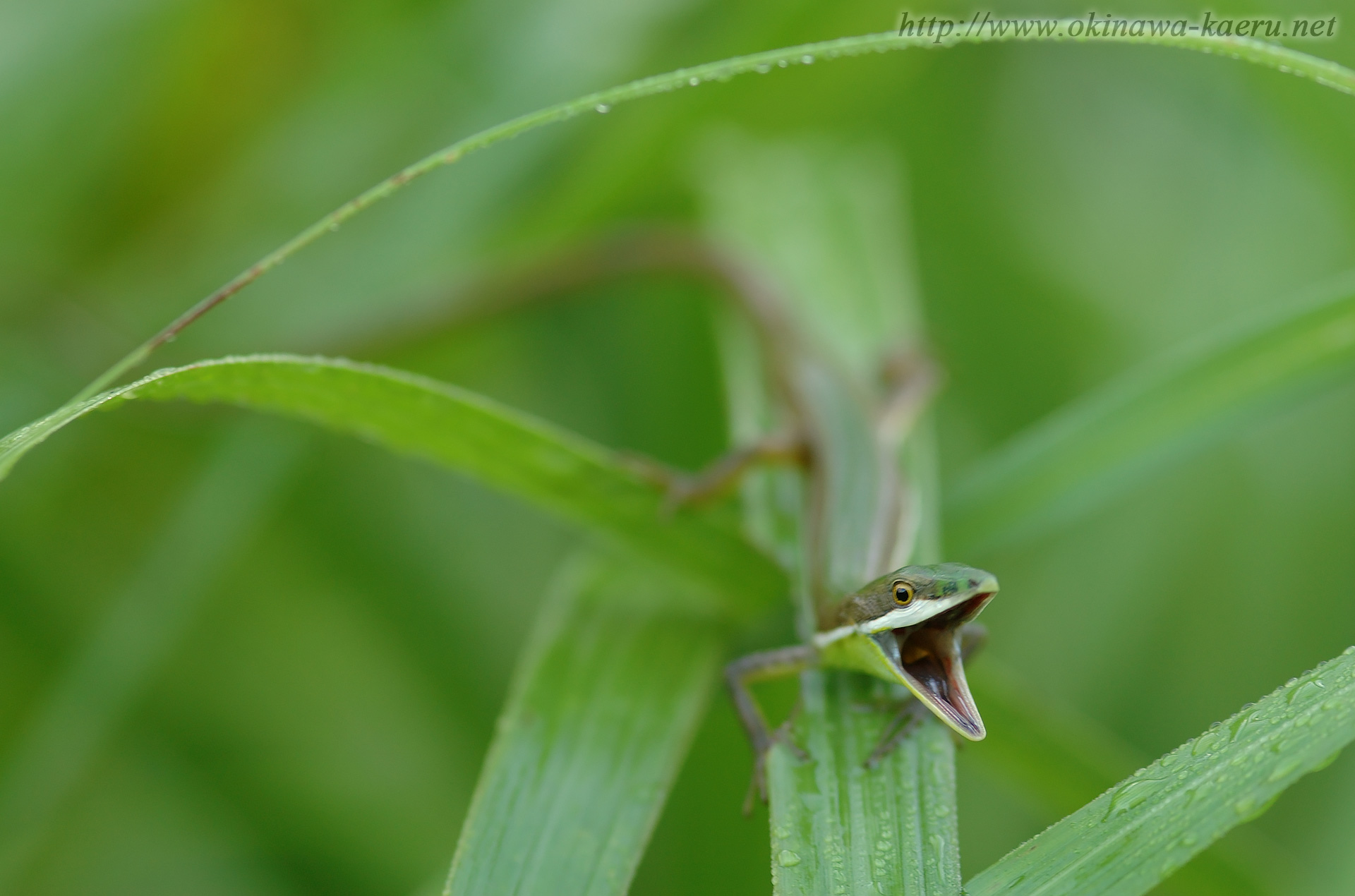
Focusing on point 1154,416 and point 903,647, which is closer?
point 903,647

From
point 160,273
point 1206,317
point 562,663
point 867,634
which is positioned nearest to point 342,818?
point 562,663

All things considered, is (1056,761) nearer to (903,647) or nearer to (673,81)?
(903,647)

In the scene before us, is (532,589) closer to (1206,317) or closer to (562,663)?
(562,663)

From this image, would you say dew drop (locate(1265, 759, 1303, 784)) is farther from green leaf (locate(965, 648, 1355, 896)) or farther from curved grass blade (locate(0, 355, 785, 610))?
curved grass blade (locate(0, 355, 785, 610))

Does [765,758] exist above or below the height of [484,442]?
below

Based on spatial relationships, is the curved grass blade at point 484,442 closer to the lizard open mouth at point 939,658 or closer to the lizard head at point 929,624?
the lizard head at point 929,624

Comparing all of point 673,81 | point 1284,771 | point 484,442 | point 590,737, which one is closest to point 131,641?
point 484,442

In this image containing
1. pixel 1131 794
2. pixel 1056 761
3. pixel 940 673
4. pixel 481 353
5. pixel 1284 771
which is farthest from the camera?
pixel 481 353
